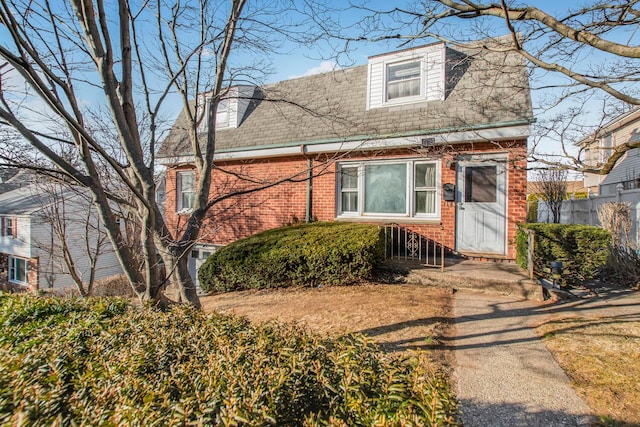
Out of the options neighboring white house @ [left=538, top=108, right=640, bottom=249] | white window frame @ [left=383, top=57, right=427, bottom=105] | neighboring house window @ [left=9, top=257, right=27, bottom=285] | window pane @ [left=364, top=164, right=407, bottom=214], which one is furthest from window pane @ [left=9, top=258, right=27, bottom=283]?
neighboring white house @ [left=538, top=108, right=640, bottom=249]

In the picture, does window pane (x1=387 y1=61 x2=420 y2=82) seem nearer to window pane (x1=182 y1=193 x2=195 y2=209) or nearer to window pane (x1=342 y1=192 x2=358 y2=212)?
window pane (x1=342 y1=192 x2=358 y2=212)

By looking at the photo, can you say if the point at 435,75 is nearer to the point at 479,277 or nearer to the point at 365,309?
the point at 479,277

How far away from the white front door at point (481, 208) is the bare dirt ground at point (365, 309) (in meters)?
2.14

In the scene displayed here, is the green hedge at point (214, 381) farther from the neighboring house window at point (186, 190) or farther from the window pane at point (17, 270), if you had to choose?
the window pane at point (17, 270)

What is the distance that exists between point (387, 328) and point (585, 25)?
495 cm

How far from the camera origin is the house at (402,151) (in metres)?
7.51

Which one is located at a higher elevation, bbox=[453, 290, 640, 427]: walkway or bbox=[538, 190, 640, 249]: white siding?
bbox=[538, 190, 640, 249]: white siding

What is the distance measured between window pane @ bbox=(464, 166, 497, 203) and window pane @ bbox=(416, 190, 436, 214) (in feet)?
2.55

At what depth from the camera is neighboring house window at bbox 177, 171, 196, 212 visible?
12.0 metres

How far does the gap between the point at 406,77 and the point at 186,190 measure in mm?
8285

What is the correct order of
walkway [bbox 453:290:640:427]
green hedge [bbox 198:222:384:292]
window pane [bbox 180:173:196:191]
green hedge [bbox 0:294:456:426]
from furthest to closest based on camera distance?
window pane [bbox 180:173:196:191] → green hedge [bbox 198:222:384:292] → walkway [bbox 453:290:640:427] → green hedge [bbox 0:294:456:426]

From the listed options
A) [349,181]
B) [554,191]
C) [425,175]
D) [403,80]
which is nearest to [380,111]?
[403,80]

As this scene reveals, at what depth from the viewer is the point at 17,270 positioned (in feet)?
68.4

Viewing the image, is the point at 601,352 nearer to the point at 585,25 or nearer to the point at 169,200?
the point at 585,25
